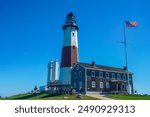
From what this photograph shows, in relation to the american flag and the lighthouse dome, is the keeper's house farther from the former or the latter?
the lighthouse dome

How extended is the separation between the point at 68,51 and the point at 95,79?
8825 millimetres

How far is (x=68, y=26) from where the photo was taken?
50531 millimetres

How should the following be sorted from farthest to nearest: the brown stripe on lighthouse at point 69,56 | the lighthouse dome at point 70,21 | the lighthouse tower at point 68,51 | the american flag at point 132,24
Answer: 1. the lighthouse dome at point 70,21
2. the brown stripe on lighthouse at point 69,56
3. the lighthouse tower at point 68,51
4. the american flag at point 132,24

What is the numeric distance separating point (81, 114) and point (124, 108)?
2.29m

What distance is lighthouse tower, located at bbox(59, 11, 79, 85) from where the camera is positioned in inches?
1834

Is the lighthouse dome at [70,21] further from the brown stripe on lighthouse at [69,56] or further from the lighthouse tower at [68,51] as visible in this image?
the brown stripe on lighthouse at [69,56]

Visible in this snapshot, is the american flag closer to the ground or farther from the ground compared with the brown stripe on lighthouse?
farther from the ground

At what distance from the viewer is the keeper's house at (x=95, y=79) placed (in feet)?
137

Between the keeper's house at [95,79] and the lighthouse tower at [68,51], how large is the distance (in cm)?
223

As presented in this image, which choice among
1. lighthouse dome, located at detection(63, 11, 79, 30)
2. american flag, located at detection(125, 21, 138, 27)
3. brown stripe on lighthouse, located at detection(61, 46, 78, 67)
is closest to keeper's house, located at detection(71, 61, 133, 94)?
brown stripe on lighthouse, located at detection(61, 46, 78, 67)

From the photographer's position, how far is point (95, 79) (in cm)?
4303

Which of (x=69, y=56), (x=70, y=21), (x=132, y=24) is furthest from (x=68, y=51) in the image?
(x=132, y=24)

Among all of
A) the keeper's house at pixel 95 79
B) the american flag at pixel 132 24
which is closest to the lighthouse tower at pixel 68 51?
the keeper's house at pixel 95 79

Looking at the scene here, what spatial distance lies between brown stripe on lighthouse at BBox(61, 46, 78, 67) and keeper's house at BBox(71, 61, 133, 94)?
2716mm
